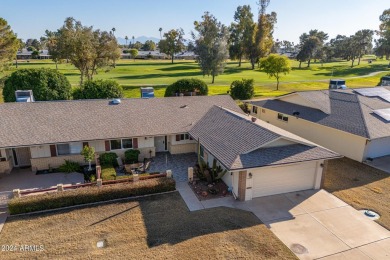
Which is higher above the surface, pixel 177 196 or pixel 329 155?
pixel 329 155

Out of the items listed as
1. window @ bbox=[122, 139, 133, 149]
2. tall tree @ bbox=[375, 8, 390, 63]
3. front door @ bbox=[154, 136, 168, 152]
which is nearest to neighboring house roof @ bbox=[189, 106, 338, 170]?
front door @ bbox=[154, 136, 168, 152]

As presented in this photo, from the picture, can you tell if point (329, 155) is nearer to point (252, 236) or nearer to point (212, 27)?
point (252, 236)

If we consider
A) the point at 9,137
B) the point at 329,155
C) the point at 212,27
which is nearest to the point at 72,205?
the point at 9,137

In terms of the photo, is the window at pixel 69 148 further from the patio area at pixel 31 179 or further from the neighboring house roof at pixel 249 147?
the neighboring house roof at pixel 249 147

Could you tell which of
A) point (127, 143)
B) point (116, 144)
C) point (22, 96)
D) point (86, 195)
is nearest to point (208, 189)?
point (86, 195)

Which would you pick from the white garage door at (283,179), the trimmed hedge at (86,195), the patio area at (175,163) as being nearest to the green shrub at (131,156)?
the patio area at (175,163)

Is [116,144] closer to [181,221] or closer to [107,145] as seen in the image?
[107,145]

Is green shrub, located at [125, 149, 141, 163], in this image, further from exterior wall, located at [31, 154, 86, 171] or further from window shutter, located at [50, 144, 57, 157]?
window shutter, located at [50, 144, 57, 157]
